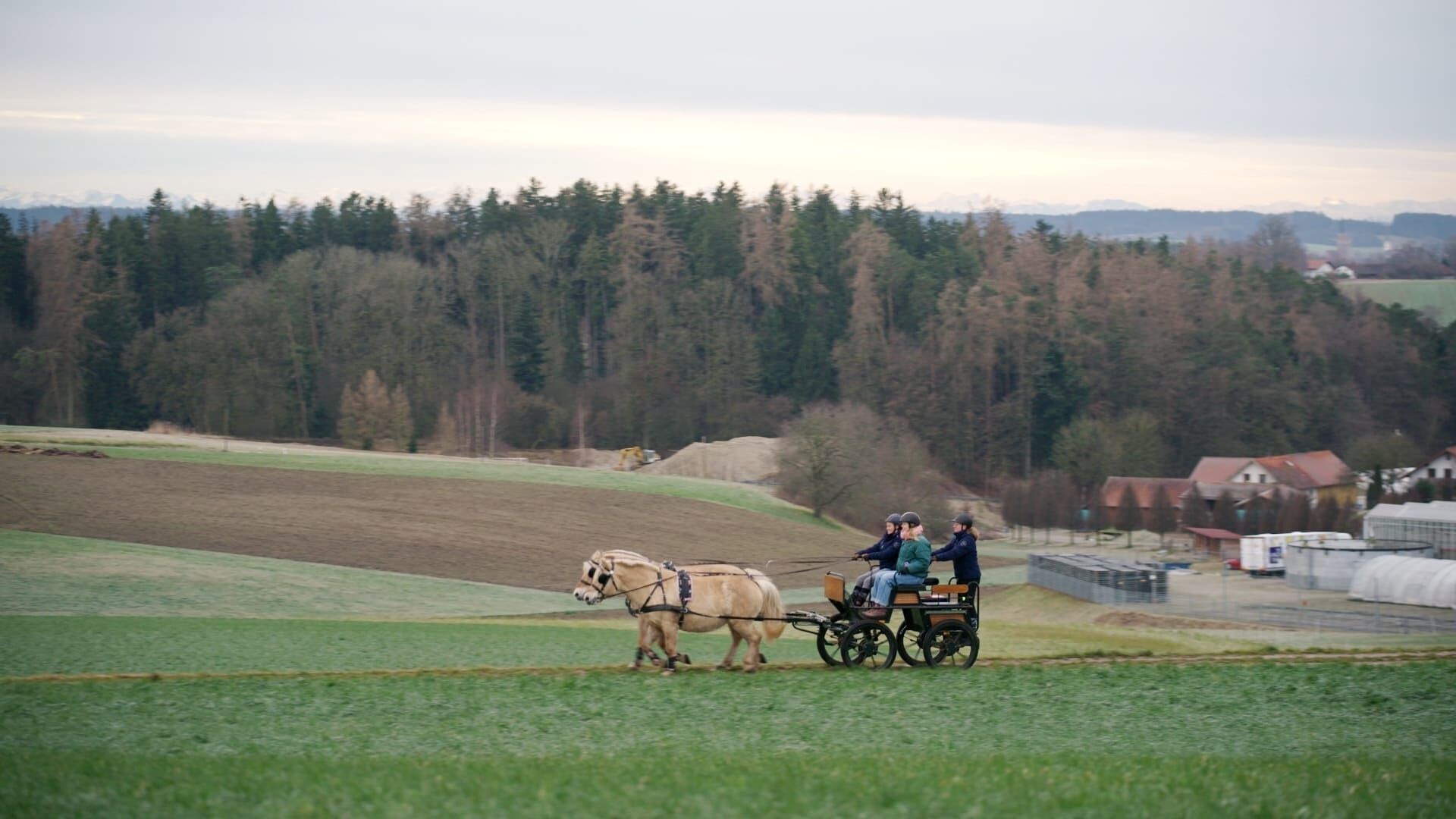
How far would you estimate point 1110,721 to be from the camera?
13859 mm

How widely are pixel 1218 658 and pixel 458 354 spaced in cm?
8945

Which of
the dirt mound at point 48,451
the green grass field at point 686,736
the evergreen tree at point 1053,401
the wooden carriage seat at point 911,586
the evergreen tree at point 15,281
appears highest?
the evergreen tree at point 15,281

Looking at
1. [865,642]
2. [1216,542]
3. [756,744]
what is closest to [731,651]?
[865,642]

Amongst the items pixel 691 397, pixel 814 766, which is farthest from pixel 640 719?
pixel 691 397

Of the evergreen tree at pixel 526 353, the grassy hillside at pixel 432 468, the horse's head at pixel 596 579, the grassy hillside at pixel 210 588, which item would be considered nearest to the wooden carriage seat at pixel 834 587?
the horse's head at pixel 596 579

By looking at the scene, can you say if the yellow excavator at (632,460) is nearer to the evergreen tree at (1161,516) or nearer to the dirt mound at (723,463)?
the dirt mound at (723,463)

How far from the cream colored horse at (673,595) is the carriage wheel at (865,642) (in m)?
0.91

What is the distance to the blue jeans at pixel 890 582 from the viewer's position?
16438mm

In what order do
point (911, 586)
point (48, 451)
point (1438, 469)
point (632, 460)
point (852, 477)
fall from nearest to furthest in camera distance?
point (911, 586) < point (48, 451) < point (852, 477) < point (632, 460) < point (1438, 469)

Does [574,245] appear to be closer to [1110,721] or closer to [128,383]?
[128,383]

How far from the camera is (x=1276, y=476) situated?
266ft

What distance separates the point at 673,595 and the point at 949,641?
3699 millimetres

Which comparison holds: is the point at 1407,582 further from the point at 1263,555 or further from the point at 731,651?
the point at 731,651

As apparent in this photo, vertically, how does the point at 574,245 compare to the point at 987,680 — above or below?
above
